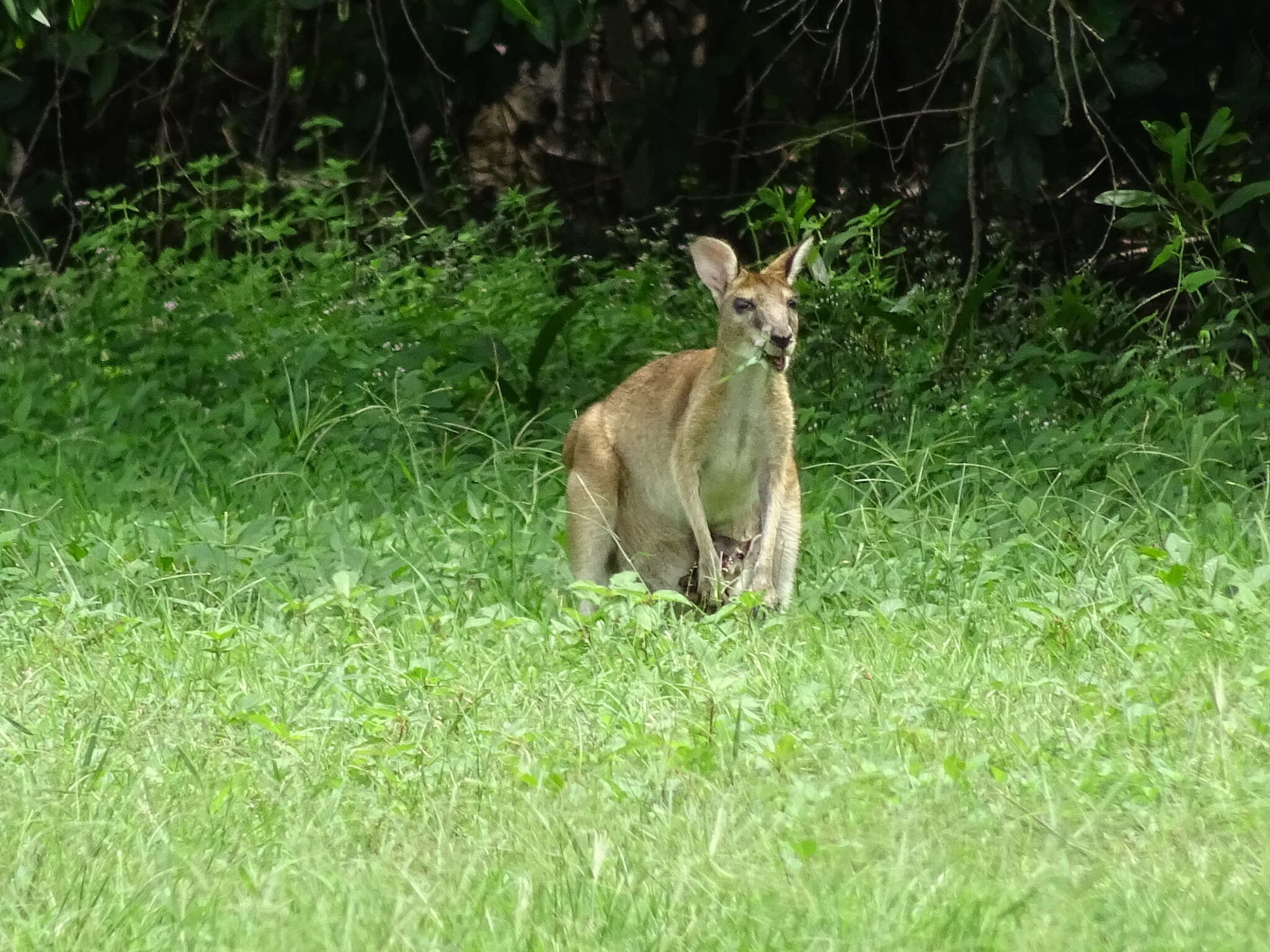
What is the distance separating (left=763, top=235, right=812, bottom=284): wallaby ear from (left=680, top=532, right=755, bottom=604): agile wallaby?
77 cm

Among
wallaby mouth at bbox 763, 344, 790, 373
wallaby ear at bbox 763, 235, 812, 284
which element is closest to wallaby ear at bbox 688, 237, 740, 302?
wallaby ear at bbox 763, 235, 812, 284

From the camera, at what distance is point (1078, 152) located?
30.9 ft

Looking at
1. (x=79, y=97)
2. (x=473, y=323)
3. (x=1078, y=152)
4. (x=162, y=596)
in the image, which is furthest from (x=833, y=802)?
(x=79, y=97)

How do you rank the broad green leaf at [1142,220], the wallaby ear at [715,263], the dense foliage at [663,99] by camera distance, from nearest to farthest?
the wallaby ear at [715,263] → the broad green leaf at [1142,220] → the dense foliage at [663,99]

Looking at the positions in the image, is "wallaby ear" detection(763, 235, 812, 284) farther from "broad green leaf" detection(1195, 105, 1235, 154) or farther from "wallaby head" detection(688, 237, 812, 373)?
"broad green leaf" detection(1195, 105, 1235, 154)

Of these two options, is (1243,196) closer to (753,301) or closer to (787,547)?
(753,301)

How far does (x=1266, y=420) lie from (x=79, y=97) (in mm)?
6525

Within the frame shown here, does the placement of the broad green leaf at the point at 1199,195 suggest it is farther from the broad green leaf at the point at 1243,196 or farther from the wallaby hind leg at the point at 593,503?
the wallaby hind leg at the point at 593,503

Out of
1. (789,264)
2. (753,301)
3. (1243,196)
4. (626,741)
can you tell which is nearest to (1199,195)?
(1243,196)

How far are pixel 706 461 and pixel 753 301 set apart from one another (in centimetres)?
48

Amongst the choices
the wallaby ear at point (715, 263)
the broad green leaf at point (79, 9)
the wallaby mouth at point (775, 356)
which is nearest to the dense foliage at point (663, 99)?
the wallaby ear at point (715, 263)

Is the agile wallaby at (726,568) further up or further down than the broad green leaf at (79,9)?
further down

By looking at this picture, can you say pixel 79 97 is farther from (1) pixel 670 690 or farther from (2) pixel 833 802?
(2) pixel 833 802

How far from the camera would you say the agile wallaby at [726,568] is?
5574 mm
